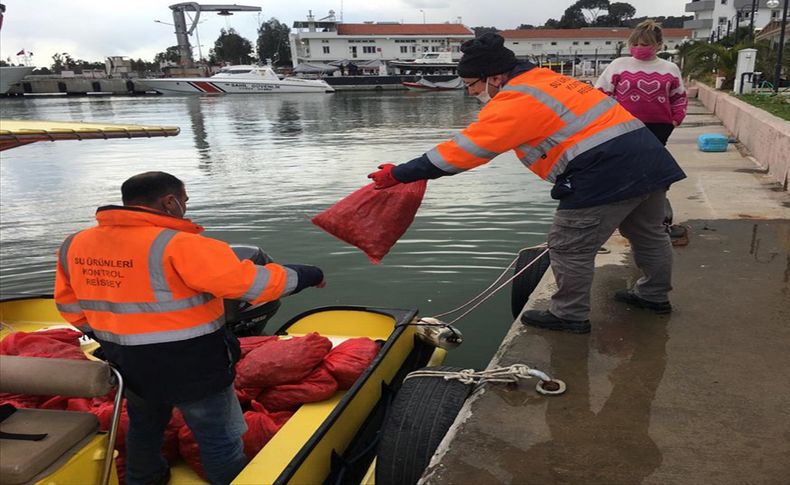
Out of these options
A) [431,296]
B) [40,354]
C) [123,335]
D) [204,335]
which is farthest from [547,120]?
[431,296]

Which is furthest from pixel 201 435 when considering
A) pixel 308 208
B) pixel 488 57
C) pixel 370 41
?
pixel 370 41

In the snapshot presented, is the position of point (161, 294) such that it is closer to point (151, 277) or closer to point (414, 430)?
point (151, 277)

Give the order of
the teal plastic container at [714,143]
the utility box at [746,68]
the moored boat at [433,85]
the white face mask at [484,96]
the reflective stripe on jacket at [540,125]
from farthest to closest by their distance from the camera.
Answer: the moored boat at [433,85], the utility box at [746,68], the teal plastic container at [714,143], the white face mask at [484,96], the reflective stripe on jacket at [540,125]

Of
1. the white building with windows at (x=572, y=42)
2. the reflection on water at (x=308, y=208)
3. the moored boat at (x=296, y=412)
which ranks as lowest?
the reflection on water at (x=308, y=208)

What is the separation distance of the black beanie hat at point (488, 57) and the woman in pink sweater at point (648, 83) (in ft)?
6.99

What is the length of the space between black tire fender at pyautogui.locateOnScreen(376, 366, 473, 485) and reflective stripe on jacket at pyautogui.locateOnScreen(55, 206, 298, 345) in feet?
3.25

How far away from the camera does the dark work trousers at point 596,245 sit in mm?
3285

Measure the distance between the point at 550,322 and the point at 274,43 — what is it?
375 feet

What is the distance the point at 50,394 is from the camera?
2.26m

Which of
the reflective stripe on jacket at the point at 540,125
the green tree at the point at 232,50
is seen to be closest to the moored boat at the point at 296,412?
the reflective stripe on jacket at the point at 540,125

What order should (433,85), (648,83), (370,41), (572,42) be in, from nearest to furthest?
(648,83)
(433,85)
(370,41)
(572,42)

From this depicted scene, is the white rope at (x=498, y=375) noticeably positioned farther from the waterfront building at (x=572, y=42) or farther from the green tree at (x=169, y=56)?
the green tree at (x=169, y=56)

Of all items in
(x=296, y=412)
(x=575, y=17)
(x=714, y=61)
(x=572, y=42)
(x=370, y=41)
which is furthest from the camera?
(x=575, y=17)

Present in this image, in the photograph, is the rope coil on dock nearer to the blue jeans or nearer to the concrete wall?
the blue jeans
